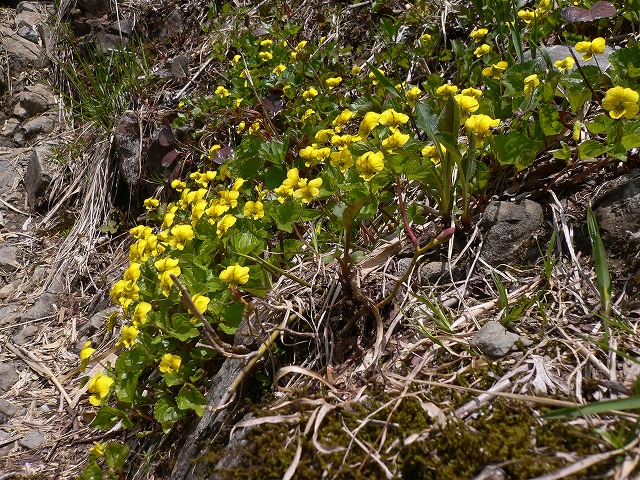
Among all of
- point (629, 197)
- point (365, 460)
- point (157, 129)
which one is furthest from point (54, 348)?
point (629, 197)

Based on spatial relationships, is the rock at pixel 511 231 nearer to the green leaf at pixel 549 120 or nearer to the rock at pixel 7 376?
the green leaf at pixel 549 120

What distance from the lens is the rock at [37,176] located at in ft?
16.5

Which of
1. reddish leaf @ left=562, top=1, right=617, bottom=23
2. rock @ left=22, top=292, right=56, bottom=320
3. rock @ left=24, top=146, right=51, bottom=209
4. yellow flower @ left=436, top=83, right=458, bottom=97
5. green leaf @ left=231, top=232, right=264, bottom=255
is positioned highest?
reddish leaf @ left=562, top=1, right=617, bottom=23

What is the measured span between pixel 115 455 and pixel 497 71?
234 centimetres

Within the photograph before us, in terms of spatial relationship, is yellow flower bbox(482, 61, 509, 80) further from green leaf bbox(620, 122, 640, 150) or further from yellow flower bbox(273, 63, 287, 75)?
yellow flower bbox(273, 63, 287, 75)

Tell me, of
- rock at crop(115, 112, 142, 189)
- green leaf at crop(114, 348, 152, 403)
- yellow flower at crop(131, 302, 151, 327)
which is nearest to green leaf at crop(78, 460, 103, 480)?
green leaf at crop(114, 348, 152, 403)

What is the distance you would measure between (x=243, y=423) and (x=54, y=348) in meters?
2.50

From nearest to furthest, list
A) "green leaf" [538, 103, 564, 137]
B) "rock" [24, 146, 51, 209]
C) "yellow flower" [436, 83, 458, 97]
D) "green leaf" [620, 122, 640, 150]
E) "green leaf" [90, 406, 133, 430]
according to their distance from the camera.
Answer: "green leaf" [620, 122, 640, 150] < "green leaf" [538, 103, 564, 137] < "green leaf" [90, 406, 133, 430] < "yellow flower" [436, 83, 458, 97] < "rock" [24, 146, 51, 209]

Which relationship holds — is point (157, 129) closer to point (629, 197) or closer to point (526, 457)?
point (629, 197)

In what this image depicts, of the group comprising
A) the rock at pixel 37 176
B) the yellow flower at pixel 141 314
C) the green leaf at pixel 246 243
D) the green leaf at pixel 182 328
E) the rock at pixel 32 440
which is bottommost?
the rock at pixel 32 440

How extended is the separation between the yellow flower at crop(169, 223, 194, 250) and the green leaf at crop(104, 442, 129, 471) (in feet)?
2.72

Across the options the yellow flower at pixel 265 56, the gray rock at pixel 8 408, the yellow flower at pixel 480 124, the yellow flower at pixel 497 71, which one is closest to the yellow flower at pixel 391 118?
the yellow flower at pixel 480 124

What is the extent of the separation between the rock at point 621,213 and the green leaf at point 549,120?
0.30 m

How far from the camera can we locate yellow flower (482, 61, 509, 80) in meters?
2.37
